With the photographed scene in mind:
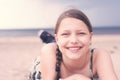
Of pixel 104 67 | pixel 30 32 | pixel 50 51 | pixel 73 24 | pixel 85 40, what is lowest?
pixel 30 32

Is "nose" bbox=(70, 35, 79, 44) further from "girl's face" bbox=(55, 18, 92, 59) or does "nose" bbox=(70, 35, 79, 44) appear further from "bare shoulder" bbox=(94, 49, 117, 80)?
"bare shoulder" bbox=(94, 49, 117, 80)

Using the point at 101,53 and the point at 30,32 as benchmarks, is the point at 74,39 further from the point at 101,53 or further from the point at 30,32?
the point at 30,32

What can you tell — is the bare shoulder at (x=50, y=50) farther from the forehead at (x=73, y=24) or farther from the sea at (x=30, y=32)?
the sea at (x=30, y=32)

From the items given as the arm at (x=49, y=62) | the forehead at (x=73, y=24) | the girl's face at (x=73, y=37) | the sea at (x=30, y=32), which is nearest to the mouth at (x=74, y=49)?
the girl's face at (x=73, y=37)

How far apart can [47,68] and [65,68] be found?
0.47ft

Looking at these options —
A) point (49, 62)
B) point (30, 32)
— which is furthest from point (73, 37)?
point (30, 32)

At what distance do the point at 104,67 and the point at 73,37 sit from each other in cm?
43

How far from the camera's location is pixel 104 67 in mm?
2625

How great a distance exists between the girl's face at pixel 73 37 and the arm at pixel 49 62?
26 cm

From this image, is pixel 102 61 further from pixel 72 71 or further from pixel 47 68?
pixel 47 68

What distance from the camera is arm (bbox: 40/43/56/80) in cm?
265

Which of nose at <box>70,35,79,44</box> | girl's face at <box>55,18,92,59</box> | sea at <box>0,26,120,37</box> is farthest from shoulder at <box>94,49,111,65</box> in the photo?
sea at <box>0,26,120,37</box>

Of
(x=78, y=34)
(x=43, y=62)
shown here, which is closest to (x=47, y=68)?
(x=43, y=62)

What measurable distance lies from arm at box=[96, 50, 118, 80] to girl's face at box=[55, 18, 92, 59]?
0.88 feet
